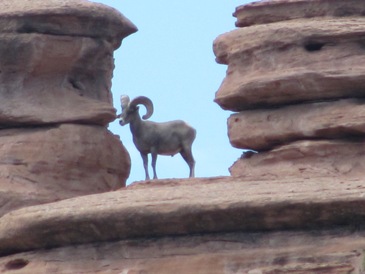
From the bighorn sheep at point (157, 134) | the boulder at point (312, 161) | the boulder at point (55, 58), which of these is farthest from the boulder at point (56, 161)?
the boulder at point (312, 161)

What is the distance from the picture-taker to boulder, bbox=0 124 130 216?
27.8 meters

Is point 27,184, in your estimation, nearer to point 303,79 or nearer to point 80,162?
point 80,162

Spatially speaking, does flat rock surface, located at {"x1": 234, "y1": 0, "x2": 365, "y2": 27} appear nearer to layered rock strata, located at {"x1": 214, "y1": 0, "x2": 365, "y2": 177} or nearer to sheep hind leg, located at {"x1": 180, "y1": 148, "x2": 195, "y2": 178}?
layered rock strata, located at {"x1": 214, "y1": 0, "x2": 365, "y2": 177}

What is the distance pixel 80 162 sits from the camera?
28.0m

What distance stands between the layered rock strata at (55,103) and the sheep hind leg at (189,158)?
64 centimetres

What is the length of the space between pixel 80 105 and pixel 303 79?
2401 millimetres

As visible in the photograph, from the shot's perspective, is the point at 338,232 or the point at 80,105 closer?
the point at 338,232

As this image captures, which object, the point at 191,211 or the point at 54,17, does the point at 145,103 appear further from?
the point at 191,211

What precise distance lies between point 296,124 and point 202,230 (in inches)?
73.1

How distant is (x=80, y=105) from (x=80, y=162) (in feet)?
1.81

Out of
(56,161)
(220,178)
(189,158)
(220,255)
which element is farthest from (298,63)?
(56,161)

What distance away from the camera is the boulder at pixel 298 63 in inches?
1055

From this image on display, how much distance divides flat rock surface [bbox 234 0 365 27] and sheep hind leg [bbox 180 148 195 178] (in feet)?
4.10

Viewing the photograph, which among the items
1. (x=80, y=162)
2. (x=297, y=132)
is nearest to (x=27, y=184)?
(x=80, y=162)
